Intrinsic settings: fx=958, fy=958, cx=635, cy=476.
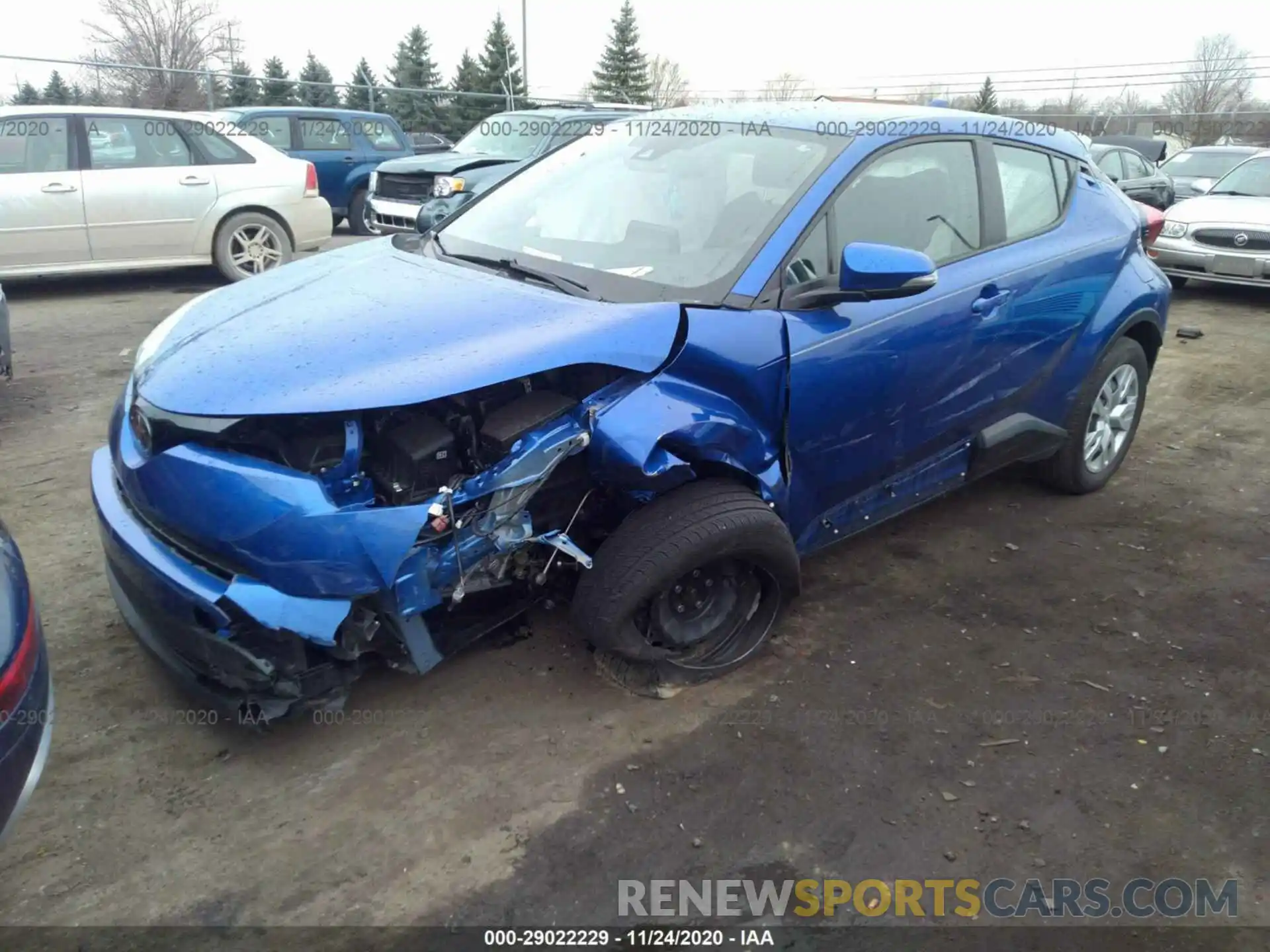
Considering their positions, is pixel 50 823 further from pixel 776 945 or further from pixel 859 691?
pixel 859 691

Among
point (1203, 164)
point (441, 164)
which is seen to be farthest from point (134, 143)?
point (1203, 164)

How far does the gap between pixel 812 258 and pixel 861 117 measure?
794 millimetres

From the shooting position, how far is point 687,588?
9.87 ft

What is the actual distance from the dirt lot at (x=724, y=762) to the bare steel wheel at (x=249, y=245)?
5350 millimetres

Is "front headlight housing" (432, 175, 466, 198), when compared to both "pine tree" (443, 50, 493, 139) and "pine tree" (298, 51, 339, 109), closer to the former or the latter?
"pine tree" (298, 51, 339, 109)

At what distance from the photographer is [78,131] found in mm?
8062

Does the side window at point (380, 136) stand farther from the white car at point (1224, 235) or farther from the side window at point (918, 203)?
the side window at point (918, 203)

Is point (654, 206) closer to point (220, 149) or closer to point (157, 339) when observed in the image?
point (157, 339)

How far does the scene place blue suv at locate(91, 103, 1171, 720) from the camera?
8.09 ft

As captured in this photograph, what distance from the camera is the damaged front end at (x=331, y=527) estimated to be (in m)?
2.39

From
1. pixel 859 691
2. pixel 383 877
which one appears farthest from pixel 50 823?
pixel 859 691

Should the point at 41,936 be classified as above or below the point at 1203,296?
below

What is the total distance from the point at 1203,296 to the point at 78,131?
10.5m

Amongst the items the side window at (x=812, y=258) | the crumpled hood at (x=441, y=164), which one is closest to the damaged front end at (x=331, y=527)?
the side window at (x=812, y=258)
